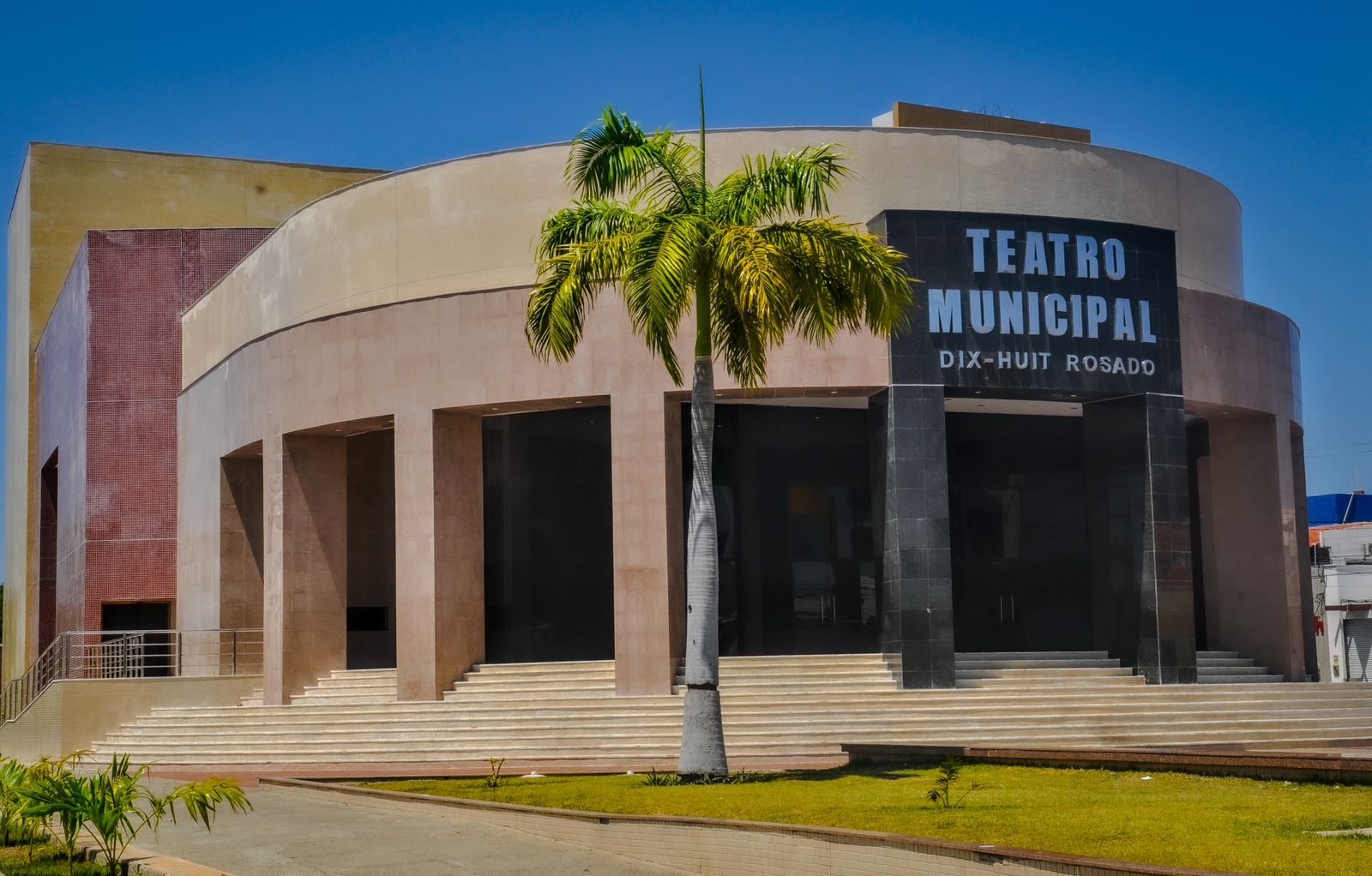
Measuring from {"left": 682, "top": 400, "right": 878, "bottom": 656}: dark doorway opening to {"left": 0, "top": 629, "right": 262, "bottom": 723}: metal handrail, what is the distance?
38.8 feet

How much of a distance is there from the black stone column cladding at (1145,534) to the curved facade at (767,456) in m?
0.07

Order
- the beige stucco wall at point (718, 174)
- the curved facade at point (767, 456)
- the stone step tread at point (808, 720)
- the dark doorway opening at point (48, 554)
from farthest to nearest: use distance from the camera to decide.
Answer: the dark doorway opening at point (48, 554) < the beige stucco wall at point (718, 174) < the curved facade at point (767, 456) < the stone step tread at point (808, 720)

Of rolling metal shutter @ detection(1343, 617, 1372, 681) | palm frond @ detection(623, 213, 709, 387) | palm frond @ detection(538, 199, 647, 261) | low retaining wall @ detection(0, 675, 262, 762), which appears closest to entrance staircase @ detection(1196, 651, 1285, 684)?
palm frond @ detection(623, 213, 709, 387)

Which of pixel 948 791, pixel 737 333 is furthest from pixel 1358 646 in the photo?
pixel 948 791

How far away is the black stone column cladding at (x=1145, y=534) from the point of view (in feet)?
101

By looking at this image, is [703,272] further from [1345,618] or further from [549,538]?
[1345,618]

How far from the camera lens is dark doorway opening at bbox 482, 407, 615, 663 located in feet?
115

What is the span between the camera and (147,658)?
41.3 meters

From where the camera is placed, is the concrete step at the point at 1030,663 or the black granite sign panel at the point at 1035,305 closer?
the black granite sign panel at the point at 1035,305

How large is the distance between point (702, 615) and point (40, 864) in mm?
9002

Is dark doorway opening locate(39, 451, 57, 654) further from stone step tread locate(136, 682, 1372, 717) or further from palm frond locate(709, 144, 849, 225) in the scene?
palm frond locate(709, 144, 849, 225)

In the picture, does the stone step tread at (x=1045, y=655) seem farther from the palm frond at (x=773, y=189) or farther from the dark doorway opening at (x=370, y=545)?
the dark doorway opening at (x=370, y=545)

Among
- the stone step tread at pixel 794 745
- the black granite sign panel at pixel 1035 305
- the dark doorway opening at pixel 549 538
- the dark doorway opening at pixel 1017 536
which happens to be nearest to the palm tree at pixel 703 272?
the stone step tread at pixel 794 745

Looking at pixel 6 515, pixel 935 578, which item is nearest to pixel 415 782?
pixel 935 578
